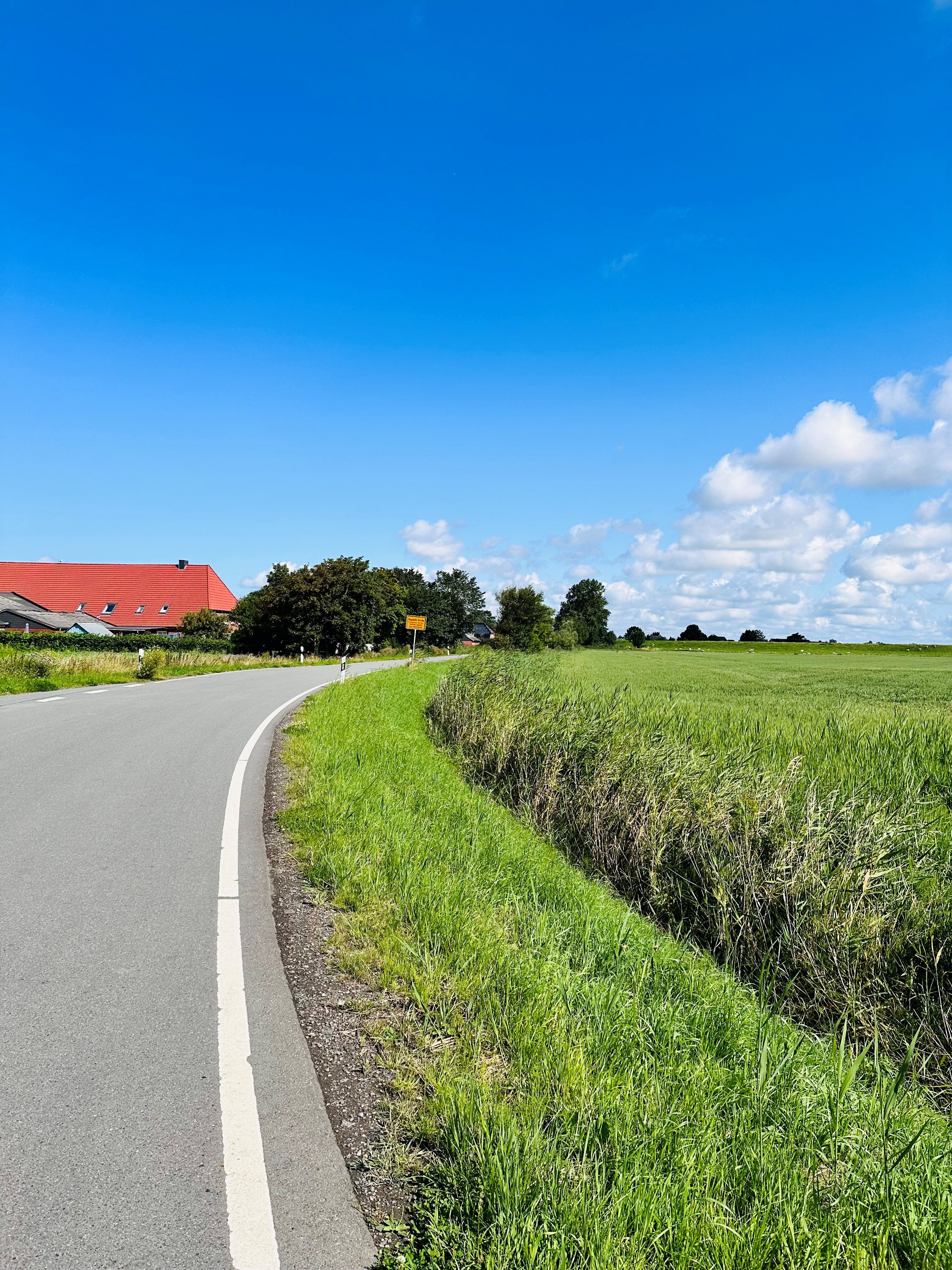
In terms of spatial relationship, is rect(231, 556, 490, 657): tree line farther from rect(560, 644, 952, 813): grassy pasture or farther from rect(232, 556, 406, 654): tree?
rect(560, 644, 952, 813): grassy pasture

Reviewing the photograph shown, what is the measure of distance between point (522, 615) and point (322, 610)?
19.8 meters

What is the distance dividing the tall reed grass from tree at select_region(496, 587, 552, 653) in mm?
59370

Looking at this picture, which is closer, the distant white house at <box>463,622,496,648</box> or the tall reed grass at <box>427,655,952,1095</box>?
the tall reed grass at <box>427,655,952,1095</box>

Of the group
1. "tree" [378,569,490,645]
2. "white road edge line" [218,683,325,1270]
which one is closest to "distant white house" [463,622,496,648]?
"tree" [378,569,490,645]

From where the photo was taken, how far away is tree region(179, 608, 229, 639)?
70.9m

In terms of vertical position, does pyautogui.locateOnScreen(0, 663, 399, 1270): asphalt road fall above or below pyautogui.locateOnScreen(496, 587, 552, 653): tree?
below

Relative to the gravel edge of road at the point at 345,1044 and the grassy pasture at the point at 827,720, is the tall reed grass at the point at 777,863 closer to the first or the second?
the grassy pasture at the point at 827,720

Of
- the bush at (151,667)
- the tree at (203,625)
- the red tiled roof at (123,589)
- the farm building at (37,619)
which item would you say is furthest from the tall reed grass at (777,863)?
the red tiled roof at (123,589)

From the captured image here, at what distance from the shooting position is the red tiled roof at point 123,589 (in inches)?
3007

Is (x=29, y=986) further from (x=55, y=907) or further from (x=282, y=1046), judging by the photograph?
(x=282, y=1046)

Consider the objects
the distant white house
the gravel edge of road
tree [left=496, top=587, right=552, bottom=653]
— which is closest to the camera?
the gravel edge of road

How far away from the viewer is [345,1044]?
343 cm

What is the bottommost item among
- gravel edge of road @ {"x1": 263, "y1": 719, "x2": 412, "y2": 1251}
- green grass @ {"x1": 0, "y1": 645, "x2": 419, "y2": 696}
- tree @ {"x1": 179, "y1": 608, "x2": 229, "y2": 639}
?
gravel edge of road @ {"x1": 263, "y1": 719, "x2": 412, "y2": 1251}

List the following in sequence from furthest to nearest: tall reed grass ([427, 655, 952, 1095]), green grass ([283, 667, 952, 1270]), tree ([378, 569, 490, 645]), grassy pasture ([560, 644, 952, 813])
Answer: tree ([378, 569, 490, 645]) → grassy pasture ([560, 644, 952, 813]) → tall reed grass ([427, 655, 952, 1095]) → green grass ([283, 667, 952, 1270])
